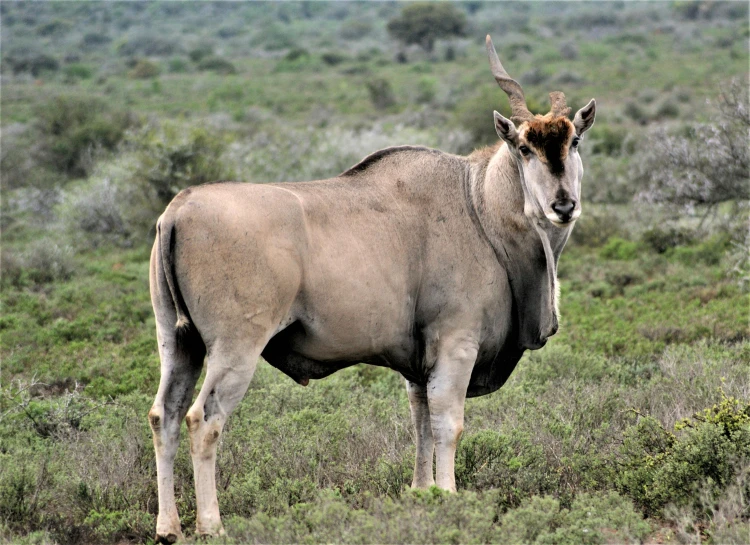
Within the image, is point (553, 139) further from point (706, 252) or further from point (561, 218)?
point (706, 252)

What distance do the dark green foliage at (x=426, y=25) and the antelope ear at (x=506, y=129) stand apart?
5077cm

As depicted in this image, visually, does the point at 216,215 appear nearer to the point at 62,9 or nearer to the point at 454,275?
the point at 454,275

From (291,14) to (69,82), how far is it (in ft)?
156

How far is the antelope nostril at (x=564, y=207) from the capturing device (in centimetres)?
504

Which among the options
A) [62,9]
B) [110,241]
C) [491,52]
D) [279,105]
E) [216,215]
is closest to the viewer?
[216,215]

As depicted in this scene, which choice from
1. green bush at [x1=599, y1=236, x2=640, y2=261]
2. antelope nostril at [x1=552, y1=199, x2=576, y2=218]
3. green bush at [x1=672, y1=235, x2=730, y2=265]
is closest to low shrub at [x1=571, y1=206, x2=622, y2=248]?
green bush at [x1=599, y1=236, x2=640, y2=261]

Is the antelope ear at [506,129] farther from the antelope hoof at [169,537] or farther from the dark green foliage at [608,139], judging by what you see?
the dark green foliage at [608,139]

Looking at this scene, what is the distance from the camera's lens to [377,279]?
5.25 metres

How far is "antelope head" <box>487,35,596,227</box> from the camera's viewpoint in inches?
200

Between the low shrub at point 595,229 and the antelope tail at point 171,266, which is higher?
the antelope tail at point 171,266

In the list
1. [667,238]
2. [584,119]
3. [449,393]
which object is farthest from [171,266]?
[667,238]

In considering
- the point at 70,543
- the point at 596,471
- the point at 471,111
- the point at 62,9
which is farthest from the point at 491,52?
the point at 62,9

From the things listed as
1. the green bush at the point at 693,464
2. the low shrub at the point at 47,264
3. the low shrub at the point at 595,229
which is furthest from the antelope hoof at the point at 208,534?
the low shrub at the point at 595,229

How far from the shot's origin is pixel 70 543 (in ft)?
17.7
